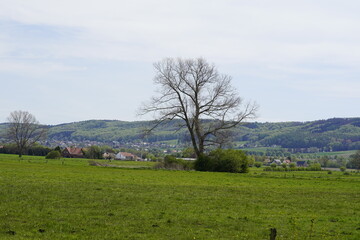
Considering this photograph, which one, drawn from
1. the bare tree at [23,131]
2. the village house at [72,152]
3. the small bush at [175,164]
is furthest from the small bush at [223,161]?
the village house at [72,152]

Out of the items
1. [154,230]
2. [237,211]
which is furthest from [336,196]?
[154,230]

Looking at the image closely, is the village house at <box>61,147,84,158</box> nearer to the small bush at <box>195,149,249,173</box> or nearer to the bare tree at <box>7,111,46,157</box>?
the bare tree at <box>7,111,46,157</box>

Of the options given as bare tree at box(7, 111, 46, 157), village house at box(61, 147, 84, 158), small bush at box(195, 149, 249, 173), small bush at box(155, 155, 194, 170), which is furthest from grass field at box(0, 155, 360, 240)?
village house at box(61, 147, 84, 158)

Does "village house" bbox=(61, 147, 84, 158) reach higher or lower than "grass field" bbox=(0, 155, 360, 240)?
higher

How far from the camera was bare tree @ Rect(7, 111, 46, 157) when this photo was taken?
12144cm

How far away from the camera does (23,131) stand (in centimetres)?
12344

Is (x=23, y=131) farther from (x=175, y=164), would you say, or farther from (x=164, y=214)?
(x=164, y=214)

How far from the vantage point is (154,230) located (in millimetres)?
14141

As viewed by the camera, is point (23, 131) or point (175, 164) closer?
point (175, 164)

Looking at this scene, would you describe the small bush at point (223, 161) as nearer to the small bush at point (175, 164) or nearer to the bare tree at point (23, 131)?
the small bush at point (175, 164)

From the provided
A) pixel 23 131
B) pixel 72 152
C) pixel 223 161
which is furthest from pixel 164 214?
pixel 72 152

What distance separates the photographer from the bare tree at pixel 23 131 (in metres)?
121

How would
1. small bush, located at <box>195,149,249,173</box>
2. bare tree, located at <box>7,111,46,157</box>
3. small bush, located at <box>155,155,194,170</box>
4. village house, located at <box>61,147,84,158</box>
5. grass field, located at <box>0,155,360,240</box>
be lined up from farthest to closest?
1. village house, located at <box>61,147,84,158</box>
2. bare tree, located at <box>7,111,46,157</box>
3. small bush, located at <box>155,155,194,170</box>
4. small bush, located at <box>195,149,249,173</box>
5. grass field, located at <box>0,155,360,240</box>

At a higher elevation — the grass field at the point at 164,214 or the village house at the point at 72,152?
the village house at the point at 72,152
